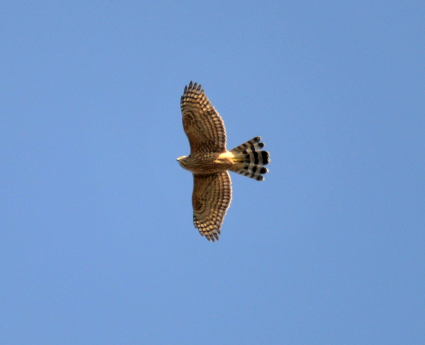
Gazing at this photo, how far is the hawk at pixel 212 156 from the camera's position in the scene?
21.3 metres

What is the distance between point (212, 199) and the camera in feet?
73.3

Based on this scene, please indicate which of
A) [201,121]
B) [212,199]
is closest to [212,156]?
[201,121]

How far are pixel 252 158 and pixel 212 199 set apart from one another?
174 cm

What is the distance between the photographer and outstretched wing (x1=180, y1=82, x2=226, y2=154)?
69.8 ft

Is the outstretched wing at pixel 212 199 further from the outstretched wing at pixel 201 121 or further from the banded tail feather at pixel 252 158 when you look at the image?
the outstretched wing at pixel 201 121

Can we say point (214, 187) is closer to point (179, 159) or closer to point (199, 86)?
point (179, 159)

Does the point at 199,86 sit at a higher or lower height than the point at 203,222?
higher

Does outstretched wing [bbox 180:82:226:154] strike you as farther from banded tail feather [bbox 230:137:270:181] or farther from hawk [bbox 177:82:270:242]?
banded tail feather [bbox 230:137:270:181]

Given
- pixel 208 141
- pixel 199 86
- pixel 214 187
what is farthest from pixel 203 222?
pixel 199 86

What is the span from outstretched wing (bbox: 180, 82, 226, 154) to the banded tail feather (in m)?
0.48

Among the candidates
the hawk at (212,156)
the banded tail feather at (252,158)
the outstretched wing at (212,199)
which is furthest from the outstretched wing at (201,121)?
the outstretched wing at (212,199)

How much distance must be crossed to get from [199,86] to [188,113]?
79cm

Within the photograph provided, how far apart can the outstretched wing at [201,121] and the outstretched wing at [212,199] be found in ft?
3.37

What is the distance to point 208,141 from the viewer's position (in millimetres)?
21500
